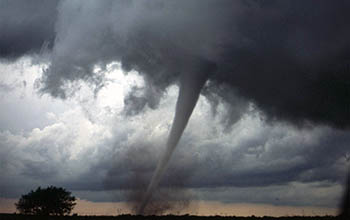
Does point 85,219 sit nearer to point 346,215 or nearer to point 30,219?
point 30,219

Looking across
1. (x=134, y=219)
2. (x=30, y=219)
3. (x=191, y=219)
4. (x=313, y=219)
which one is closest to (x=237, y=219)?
(x=191, y=219)

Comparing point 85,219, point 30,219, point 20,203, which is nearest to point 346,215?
point 85,219

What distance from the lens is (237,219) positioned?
65.2 metres

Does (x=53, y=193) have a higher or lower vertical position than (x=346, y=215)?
higher

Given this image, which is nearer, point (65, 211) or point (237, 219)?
point (237, 219)

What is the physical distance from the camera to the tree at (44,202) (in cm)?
9012

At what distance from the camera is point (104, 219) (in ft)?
204

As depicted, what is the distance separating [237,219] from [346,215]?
17.4 metres

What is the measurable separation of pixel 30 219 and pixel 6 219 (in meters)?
3.63

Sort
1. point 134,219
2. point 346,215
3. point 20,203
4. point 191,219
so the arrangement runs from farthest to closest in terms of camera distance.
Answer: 1. point 20,203
2. point 191,219
3. point 134,219
4. point 346,215

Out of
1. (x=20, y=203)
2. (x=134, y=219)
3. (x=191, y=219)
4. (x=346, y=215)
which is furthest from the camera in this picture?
(x=20, y=203)

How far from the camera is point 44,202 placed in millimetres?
90500

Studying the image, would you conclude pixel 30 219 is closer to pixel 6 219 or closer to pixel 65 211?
pixel 6 219

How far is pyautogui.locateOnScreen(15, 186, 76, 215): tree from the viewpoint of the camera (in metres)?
90.1
